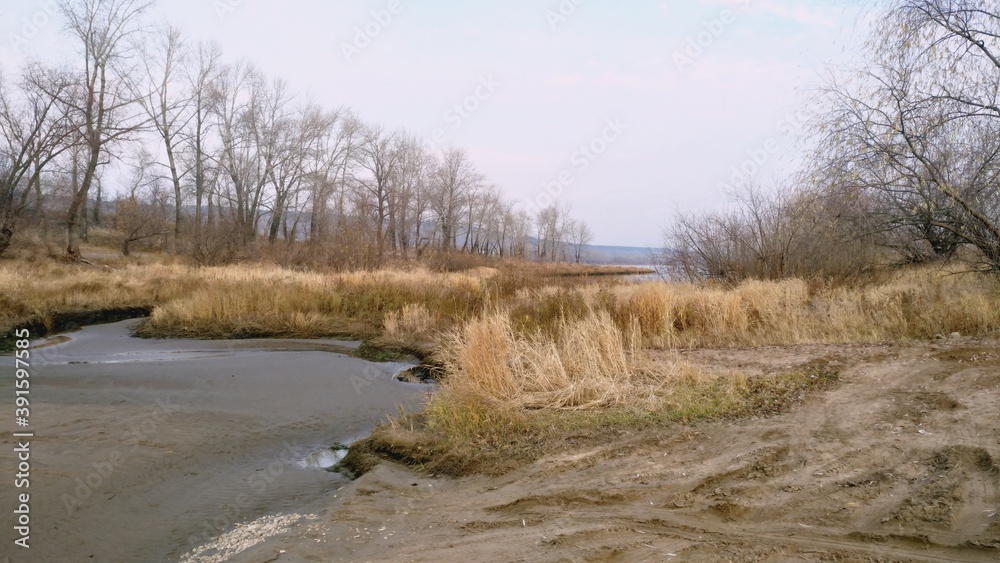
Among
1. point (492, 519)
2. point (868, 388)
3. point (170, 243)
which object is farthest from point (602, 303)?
point (170, 243)

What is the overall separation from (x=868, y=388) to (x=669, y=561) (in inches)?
177

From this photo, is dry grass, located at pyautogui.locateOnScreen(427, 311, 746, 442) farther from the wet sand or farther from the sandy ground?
the wet sand

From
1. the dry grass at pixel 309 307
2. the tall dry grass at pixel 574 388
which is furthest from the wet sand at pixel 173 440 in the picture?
the dry grass at pixel 309 307

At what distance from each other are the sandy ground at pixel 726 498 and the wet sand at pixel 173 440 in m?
0.89

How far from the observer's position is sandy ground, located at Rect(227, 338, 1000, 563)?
3326 millimetres

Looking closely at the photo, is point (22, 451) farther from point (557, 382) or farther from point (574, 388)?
point (574, 388)

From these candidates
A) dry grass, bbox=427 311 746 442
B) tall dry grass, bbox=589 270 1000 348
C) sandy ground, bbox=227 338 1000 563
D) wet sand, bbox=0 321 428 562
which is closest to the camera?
sandy ground, bbox=227 338 1000 563

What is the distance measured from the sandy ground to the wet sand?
89 centimetres

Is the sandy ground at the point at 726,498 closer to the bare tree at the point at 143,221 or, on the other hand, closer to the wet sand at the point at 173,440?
the wet sand at the point at 173,440

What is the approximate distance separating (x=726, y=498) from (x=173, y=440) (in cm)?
601

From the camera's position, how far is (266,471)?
6004 mm

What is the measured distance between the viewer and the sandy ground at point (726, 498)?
333cm

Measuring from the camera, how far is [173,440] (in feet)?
22.0

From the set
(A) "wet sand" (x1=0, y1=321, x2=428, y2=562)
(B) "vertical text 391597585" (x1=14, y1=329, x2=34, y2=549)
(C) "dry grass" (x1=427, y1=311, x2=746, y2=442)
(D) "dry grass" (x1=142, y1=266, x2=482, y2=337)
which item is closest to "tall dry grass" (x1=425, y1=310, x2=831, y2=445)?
(C) "dry grass" (x1=427, y1=311, x2=746, y2=442)
